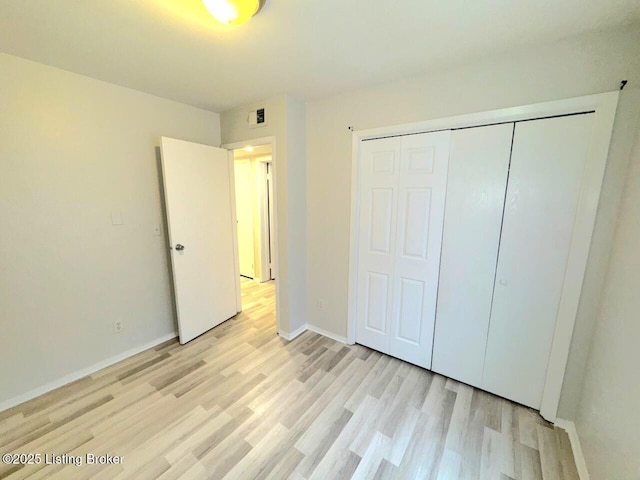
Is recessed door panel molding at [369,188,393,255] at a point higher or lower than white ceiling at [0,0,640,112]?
lower

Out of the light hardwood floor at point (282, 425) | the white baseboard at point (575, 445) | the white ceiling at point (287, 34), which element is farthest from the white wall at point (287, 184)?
the white baseboard at point (575, 445)

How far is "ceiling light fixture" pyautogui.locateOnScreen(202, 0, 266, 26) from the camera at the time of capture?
1.02 m

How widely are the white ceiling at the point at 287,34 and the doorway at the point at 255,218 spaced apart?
6.66ft

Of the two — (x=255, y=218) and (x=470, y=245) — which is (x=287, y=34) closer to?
(x=470, y=245)

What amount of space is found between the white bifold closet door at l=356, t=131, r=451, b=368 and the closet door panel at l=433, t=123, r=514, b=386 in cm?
7

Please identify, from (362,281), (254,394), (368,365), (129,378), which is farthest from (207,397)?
(362,281)

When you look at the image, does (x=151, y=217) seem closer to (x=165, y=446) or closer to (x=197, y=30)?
(x=197, y=30)

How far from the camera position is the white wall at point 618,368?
3.28 feet

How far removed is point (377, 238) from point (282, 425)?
1.50 m

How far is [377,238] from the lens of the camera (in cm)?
214

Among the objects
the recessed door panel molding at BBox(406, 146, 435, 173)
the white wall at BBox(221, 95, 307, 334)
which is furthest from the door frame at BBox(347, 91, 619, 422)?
the white wall at BBox(221, 95, 307, 334)

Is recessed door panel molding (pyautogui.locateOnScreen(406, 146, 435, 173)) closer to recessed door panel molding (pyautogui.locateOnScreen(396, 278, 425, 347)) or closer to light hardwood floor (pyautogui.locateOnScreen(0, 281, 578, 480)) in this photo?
recessed door panel molding (pyautogui.locateOnScreen(396, 278, 425, 347))

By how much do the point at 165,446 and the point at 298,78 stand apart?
252 cm

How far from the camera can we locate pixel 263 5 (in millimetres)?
1127
